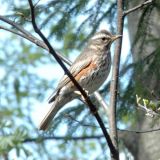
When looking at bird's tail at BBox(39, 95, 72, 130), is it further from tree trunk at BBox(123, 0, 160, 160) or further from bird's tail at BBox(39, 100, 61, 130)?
tree trunk at BBox(123, 0, 160, 160)

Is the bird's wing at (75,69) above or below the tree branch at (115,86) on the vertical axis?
above

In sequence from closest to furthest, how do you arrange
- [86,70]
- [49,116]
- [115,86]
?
[115,86]
[49,116]
[86,70]

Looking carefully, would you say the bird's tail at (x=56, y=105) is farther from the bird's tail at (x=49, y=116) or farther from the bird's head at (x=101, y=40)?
the bird's head at (x=101, y=40)

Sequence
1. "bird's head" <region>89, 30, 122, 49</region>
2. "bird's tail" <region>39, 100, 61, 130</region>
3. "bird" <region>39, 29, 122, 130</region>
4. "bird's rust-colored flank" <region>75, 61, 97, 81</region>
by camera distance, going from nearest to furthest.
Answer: "bird's tail" <region>39, 100, 61, 130</region>
"bird" <region>39, 29, 122, 130</region>
"bird's rust-colored flank" <region>75, 61, 97, 81</region>
"bird's head" <region>89, 30, 122, 49</region>

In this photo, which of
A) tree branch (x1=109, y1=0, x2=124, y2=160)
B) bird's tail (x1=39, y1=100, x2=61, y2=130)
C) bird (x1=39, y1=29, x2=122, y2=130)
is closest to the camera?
tree branch (x1=109, y1=0, x2=124, y2=160)

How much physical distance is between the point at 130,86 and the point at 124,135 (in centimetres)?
127

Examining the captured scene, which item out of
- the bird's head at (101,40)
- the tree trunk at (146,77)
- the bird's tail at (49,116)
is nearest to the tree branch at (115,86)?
the tree trunk at (146,77)

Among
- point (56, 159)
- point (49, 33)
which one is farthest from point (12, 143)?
point (56, 159)

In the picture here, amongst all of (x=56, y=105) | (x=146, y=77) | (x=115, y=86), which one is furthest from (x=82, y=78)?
(x=115, y=86)

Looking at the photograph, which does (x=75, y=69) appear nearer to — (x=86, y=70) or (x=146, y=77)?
(x=86, y=70)

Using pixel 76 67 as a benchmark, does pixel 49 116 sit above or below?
below

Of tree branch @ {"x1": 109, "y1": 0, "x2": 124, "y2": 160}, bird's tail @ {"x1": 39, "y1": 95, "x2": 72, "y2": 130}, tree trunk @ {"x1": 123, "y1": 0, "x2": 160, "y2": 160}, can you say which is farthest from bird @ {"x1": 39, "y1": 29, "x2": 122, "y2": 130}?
tree branch @ {"x1": 109, "y1": 0, "x2": 124, "y2": 160}

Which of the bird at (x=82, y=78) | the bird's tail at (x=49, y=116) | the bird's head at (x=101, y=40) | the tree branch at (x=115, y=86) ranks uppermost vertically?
the bird's head at (x=101, y=40)

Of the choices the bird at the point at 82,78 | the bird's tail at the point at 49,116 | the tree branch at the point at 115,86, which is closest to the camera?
the tree branch at the point at 115,86
